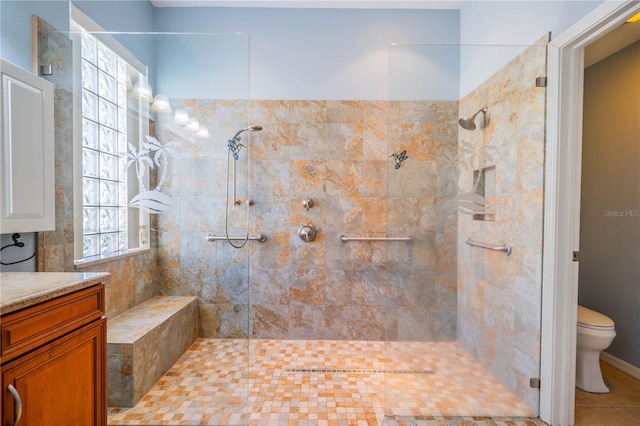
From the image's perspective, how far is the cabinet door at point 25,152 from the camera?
133 cm

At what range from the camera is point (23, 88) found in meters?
1.38

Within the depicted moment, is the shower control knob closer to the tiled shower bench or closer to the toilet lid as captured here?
the tiled shower bench

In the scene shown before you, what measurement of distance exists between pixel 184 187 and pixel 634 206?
3.14 m

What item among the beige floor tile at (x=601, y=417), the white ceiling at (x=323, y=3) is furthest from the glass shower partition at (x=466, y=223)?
the white ceiling at (x=323, y=3)

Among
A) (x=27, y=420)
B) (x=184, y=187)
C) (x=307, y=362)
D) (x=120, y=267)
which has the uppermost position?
(x=184, y=187)

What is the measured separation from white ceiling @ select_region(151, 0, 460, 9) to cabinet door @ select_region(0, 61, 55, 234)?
5.40ft

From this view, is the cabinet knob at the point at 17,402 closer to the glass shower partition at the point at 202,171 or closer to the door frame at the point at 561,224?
the glass shower partition at the point at 202,171

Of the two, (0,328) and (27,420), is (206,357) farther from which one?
(0,328)

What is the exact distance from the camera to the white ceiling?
2.59 metres

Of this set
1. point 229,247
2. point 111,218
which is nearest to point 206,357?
point 229,247

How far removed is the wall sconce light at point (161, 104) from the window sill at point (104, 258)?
0.79 meters

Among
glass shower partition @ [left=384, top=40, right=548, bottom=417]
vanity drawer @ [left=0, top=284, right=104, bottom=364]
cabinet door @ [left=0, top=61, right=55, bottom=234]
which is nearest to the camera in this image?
vanity drawer @ [left=0, top=284, right=104, bottom=364]

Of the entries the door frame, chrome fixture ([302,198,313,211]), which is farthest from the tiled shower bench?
the door frame

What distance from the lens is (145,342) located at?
1724 mm
